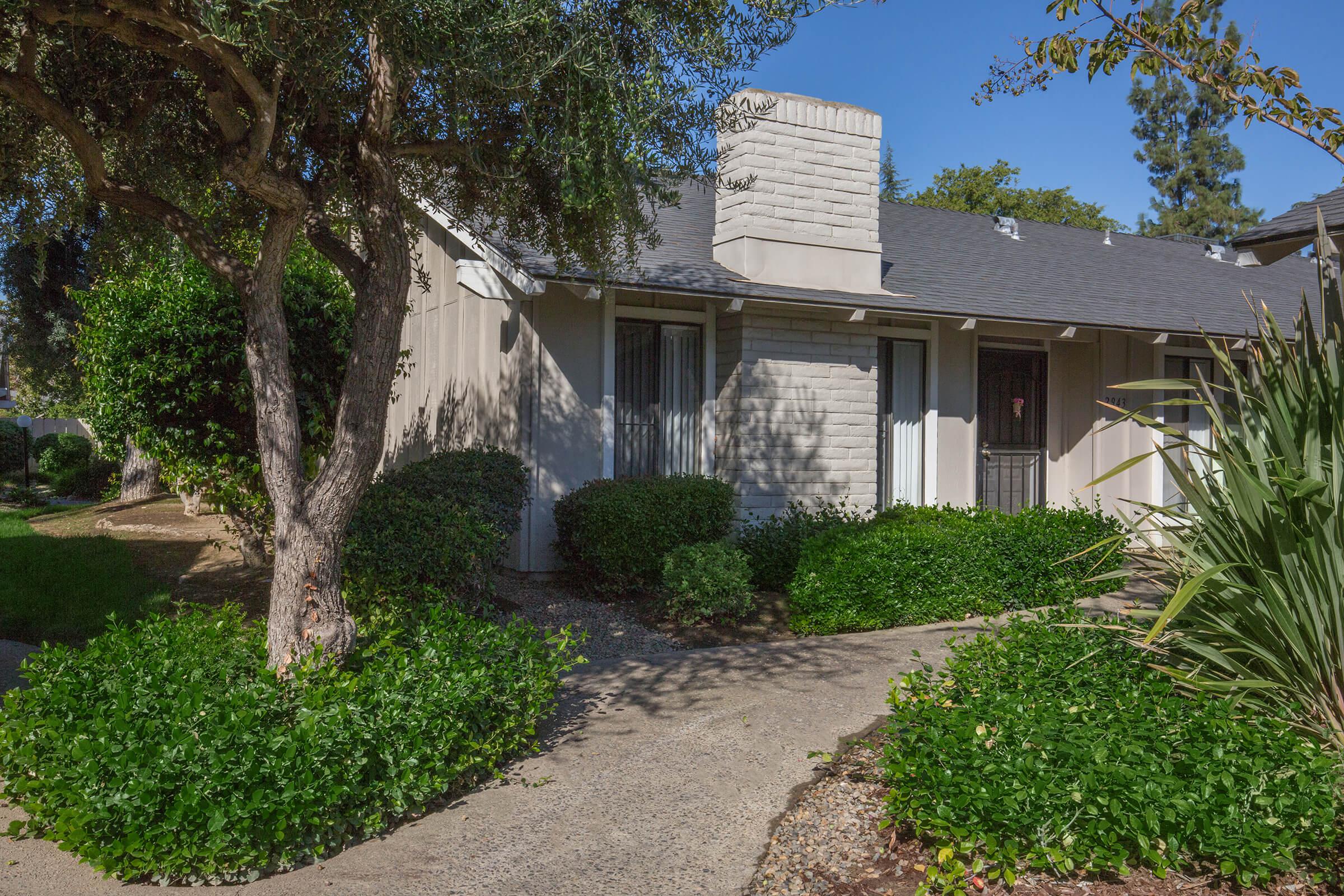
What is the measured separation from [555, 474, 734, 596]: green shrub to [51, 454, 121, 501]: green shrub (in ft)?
56.2

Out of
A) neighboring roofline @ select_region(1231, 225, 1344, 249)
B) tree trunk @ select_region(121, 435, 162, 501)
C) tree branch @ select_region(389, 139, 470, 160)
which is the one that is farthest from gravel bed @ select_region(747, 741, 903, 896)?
tree trunk @ select_region(121, 435, 162, 501)

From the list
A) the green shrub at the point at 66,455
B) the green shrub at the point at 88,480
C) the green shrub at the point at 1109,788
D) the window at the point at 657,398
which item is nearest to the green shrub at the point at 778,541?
the window at the point at 657,398

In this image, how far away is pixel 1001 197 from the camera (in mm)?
33469

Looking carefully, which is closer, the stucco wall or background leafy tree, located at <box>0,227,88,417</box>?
the stucco wall

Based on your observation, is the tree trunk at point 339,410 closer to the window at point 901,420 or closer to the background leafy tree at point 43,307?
the window at point 901,420

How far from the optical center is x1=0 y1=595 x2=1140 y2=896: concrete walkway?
12.5 ft

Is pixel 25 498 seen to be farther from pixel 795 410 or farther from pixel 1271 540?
pixel 1271 540

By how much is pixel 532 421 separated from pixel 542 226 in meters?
Result: 2.71

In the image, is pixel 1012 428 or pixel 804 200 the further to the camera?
pixel 1012 428

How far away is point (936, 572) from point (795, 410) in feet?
8.63

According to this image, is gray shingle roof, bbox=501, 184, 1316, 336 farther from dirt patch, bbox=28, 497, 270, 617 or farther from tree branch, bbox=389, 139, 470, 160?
dirt patch, bbox=28, 497, 270, 617

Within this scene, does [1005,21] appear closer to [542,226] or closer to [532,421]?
[542,226]

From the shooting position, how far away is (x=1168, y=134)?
131 feet

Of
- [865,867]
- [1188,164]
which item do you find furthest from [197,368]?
[1188,164]
